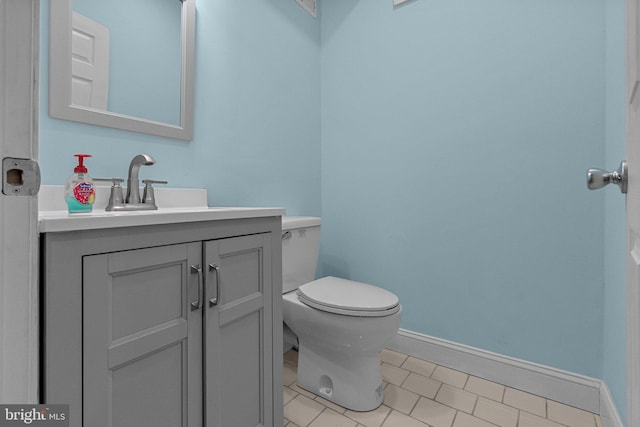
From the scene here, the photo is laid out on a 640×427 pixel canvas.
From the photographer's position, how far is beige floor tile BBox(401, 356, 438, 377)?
160 cm

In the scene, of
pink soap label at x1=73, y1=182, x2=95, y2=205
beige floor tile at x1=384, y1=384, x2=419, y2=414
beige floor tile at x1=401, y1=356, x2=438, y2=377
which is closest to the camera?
pink soap label at x1=73, y1=182, x2=95, y2=205

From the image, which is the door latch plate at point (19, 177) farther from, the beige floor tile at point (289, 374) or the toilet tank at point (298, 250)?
the beige floor tile at point (289, 374)

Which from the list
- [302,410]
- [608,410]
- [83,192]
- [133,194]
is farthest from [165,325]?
[608,410]

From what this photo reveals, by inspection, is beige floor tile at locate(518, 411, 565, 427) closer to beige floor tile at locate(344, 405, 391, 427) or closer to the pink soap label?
beige floor tile at locate(344, 405, 391, 427)

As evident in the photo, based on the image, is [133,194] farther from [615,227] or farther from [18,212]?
[615,227]

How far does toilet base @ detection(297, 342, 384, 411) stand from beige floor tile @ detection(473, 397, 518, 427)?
0.42 meters

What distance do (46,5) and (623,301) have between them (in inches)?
80.6

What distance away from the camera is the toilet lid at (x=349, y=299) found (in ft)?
3.98

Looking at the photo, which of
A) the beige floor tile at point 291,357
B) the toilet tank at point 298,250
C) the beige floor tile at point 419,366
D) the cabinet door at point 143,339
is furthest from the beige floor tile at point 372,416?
the cabinet door at point 143,339

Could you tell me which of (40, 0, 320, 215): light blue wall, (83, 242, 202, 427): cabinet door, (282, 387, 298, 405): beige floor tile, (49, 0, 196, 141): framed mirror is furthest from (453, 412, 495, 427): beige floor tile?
(49, 0, 196, 141): framed mirror

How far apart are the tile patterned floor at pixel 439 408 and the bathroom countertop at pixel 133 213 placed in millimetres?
883

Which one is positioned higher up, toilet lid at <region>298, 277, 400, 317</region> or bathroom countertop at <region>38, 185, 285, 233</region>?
bathroom countertop at <region>38, 185, 285, 233</region>

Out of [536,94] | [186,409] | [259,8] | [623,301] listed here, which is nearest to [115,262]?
[186,409]

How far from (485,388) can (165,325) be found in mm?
1483
